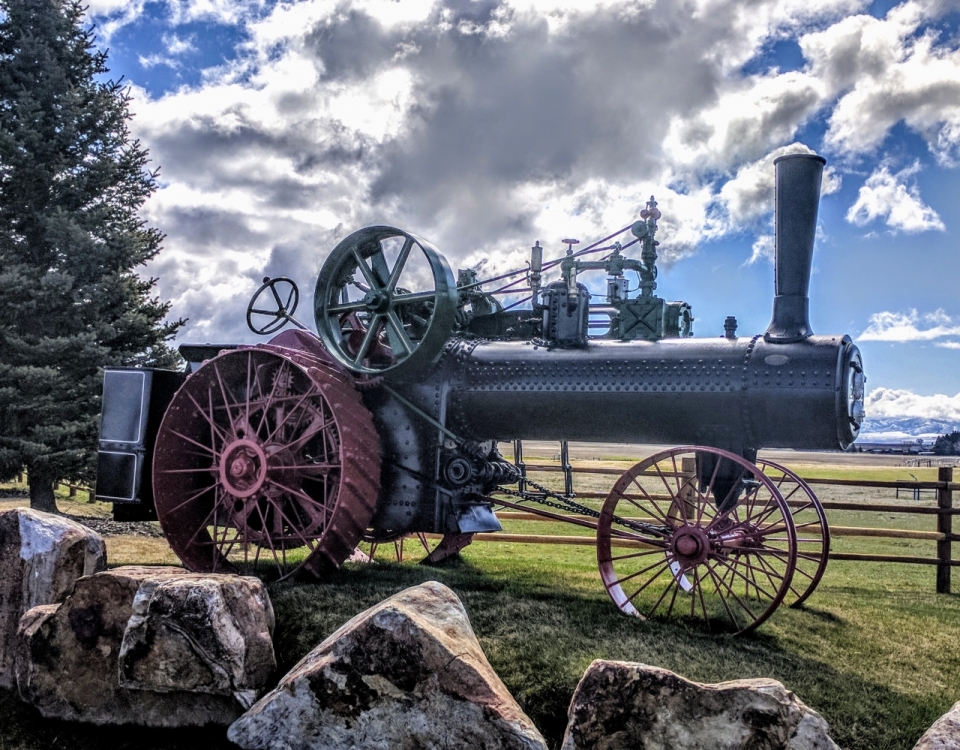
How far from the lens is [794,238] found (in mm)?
6109

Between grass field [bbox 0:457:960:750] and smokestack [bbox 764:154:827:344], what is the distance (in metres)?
2.19

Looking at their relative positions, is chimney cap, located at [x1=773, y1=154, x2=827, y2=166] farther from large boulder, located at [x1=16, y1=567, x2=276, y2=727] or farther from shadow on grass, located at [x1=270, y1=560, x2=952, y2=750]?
large boulder, located at [x1=16, y1=567, x2=276, y2=727]

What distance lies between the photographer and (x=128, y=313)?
12.5m

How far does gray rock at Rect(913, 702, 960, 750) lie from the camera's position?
13.4 ft

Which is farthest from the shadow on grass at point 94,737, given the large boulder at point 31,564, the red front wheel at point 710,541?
the red front wheel at point 710,541

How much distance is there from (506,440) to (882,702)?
3511 mm

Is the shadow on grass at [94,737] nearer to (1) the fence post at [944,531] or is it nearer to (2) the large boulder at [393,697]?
(2) the large boulder at [393,697]

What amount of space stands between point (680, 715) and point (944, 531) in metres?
5.79

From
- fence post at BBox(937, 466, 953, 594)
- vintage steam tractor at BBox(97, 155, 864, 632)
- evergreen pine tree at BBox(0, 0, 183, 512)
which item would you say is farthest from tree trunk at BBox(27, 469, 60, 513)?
fence post at BBox(937, 466, 953, 594)

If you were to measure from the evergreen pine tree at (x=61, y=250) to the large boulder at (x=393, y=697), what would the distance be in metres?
8.22

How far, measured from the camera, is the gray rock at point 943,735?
161 inches

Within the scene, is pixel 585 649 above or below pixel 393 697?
above

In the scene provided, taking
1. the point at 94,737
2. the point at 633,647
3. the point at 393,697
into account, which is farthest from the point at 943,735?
the point at 94,737

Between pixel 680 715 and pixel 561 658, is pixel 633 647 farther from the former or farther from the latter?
pixel 680 715
